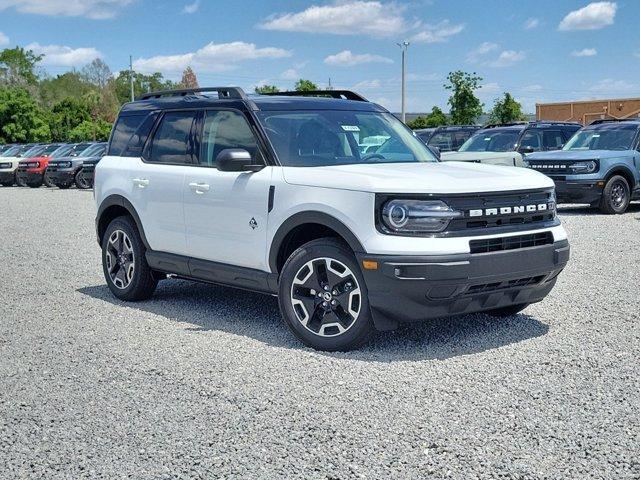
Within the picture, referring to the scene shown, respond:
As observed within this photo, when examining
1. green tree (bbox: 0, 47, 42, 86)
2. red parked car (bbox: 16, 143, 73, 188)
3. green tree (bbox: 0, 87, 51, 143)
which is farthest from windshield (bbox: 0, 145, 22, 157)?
green tree (bbox: 0, 47, 42, 86)

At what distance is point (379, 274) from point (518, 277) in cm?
101

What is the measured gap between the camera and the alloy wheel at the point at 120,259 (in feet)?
27.3

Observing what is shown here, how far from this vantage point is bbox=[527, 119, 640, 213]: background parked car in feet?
54.4

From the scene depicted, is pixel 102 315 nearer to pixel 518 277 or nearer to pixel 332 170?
pixel 332 170

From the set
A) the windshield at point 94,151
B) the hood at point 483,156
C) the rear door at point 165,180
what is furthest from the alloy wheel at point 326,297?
the windshield at point 94,151

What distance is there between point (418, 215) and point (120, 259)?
3.62 m

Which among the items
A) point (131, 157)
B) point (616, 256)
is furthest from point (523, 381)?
point (616, 256)

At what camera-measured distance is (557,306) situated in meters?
7.87

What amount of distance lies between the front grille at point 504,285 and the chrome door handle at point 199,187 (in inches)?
94.2

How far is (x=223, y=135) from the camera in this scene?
734 centimetres

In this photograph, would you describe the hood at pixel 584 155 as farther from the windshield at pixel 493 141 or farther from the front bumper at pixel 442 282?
the front bumper at pixel 442 282

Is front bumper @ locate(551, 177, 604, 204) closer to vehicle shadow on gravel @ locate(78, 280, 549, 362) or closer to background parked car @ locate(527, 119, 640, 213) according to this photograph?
background parked car @ locate(527, 119, 640, 213)

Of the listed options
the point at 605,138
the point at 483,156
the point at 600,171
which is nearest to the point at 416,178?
the point at 483,156

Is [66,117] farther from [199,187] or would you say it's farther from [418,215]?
[418,215]
